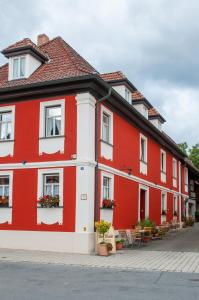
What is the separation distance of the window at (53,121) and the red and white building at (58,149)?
4cm

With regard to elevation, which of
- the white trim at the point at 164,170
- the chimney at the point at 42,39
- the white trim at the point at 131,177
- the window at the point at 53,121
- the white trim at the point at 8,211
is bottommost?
the white trim at the point at 8,211

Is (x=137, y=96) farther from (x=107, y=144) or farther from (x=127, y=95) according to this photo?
(x=107, y=144)

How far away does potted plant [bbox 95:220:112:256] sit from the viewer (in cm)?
1546

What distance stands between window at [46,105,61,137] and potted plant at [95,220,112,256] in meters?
4.09

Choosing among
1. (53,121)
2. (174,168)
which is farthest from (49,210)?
(174,168)

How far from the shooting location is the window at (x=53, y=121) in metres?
17.8

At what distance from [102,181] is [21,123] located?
410 centimetres

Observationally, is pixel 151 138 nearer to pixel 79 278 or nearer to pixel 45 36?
pixel 45 36

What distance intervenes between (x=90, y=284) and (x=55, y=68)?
1127cm

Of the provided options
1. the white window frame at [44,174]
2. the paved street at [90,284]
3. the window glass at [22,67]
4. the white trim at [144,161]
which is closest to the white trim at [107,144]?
the white window frame at [44,174]

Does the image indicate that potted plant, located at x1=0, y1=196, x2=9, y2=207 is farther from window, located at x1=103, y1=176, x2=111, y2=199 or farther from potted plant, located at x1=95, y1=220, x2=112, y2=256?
potted plant, located at x1=95, y1=220, x2=112, y2=256

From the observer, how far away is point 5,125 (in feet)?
62.1

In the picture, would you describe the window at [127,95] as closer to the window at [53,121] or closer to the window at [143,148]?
the window at [143,148]

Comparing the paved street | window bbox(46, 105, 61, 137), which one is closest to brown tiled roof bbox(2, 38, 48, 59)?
window bbox(46, 105, 61, 137)
